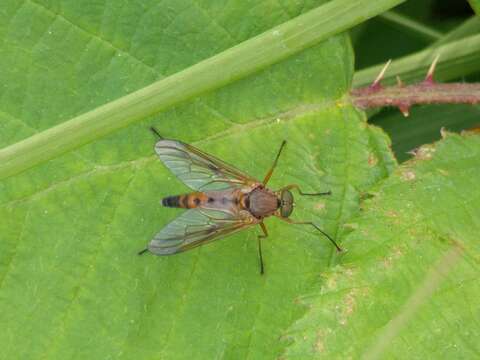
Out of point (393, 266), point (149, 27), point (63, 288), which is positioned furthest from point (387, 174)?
point (63, 288)

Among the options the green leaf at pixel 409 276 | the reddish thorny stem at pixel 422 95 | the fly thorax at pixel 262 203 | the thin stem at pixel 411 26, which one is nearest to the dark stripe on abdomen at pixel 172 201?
the fly thorax at pixel 262 203

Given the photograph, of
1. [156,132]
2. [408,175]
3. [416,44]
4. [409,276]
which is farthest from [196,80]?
[416,44]

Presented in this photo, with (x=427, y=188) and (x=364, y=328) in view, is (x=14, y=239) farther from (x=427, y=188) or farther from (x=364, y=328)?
(x=427, y=188)

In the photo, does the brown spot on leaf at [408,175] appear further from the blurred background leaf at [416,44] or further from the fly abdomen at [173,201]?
the fly abdomen at [173,201]

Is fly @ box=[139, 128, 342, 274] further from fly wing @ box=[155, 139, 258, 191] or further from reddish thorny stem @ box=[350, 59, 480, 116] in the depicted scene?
reddish thorny stem @ box=[350, 59, 480, 116]

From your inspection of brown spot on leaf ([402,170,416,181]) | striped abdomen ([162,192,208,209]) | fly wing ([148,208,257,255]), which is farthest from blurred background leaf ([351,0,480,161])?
striped abdomen ([162,192,208,209])

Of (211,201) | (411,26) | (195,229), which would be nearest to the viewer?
(195,229)

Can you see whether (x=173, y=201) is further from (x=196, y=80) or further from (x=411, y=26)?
(x=411, y=26)
